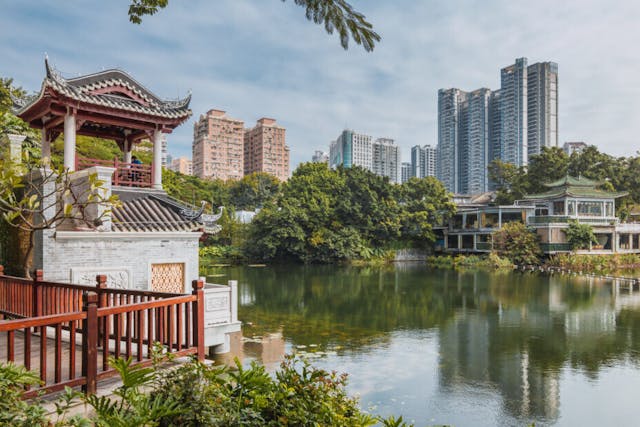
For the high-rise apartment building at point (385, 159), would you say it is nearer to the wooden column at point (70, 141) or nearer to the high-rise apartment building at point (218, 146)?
the high-rise apartment building at point (218, 146)

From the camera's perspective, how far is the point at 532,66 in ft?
190

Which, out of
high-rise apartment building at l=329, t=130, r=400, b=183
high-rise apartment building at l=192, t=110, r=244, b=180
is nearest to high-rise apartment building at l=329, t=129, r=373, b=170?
high-rise apartment building at l=329, t=130, r=400, b=183

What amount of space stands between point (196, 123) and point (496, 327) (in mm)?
75681

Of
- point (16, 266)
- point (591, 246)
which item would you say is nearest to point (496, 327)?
point (16, 266)

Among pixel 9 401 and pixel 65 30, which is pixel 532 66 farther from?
pixel 9 401

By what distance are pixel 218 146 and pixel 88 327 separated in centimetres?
7474

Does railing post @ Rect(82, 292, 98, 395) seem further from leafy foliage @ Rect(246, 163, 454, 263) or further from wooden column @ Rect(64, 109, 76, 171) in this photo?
leafy foliage @ Rect(246, 163, 454, 263)

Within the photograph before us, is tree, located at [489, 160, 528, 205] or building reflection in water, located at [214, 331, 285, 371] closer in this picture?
building reflection in water, located at [214, 331, 285, 371]

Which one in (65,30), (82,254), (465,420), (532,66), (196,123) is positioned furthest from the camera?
(196,123)

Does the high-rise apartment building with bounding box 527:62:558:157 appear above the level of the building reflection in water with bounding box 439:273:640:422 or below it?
above

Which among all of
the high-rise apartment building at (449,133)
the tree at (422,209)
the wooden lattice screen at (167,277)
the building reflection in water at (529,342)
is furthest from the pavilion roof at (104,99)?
the high-rise apartment building at (449,133)

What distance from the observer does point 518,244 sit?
30.0 m

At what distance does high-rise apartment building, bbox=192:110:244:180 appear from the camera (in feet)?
246

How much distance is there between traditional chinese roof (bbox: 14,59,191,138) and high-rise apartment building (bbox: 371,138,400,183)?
79192 millimetres
